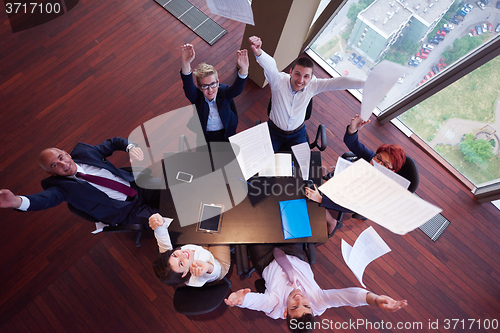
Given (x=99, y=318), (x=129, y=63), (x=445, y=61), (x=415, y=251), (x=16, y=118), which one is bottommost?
(x=99, y=318)

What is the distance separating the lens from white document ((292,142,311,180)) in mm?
2281

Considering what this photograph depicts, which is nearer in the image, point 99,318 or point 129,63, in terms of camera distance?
point 99,318

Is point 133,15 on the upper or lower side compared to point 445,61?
lower

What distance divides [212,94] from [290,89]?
0.71 meters

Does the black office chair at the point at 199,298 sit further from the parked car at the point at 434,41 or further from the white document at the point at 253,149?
the parked car at the point at 434,41

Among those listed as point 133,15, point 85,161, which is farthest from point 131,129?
point 133,15

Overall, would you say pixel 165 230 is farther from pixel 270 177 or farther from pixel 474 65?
pixel 474 65

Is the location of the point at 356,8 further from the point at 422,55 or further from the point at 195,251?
the point at 195,251

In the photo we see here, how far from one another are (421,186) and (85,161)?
3.59 m

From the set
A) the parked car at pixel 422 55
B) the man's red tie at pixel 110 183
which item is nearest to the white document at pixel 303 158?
the man's red tie at pixel 110 183

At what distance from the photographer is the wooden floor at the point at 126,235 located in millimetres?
2697

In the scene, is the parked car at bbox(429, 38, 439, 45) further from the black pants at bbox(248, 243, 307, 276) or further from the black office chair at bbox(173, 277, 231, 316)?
the black office chair at bbox(173, 277, 231, 316)

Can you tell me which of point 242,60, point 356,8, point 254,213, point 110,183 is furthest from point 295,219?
point 356,8

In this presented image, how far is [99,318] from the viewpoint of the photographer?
265 cm
